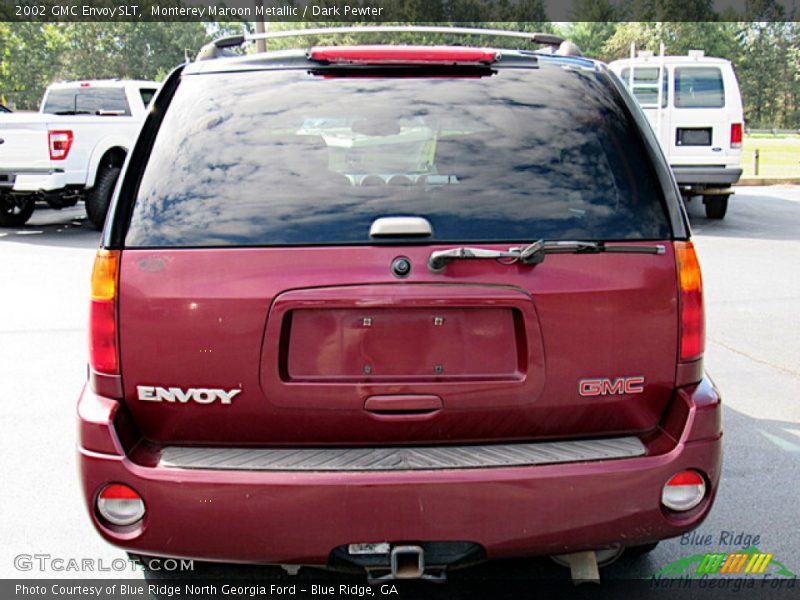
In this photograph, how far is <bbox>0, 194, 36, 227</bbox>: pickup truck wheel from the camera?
14.9 m

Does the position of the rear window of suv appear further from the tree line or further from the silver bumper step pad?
the tree line

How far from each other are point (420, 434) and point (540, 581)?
3.52 feet

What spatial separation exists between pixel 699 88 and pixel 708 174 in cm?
151

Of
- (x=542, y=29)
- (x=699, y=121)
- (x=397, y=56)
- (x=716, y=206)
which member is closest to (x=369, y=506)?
(x=397, y=56)

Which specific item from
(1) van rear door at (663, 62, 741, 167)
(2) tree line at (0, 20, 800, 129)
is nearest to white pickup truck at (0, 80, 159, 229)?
(1) van rear door at (663, 62, 741, 167)

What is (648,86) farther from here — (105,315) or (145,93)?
(105,315)

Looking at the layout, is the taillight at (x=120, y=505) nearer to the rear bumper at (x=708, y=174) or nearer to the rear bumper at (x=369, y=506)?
the rear bumper at (x=369, y=506)

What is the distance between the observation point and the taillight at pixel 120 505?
2.52m

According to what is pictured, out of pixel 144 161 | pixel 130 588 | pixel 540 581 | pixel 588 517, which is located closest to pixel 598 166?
pixel 588 517

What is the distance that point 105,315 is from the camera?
2598mm

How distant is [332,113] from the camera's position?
2.78 meters

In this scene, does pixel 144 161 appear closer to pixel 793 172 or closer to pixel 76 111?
pixel 76 111

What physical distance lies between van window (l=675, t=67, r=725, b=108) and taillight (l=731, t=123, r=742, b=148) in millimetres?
455

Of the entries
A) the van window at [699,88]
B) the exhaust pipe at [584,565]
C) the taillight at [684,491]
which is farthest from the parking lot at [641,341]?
the van window at [699,88]
